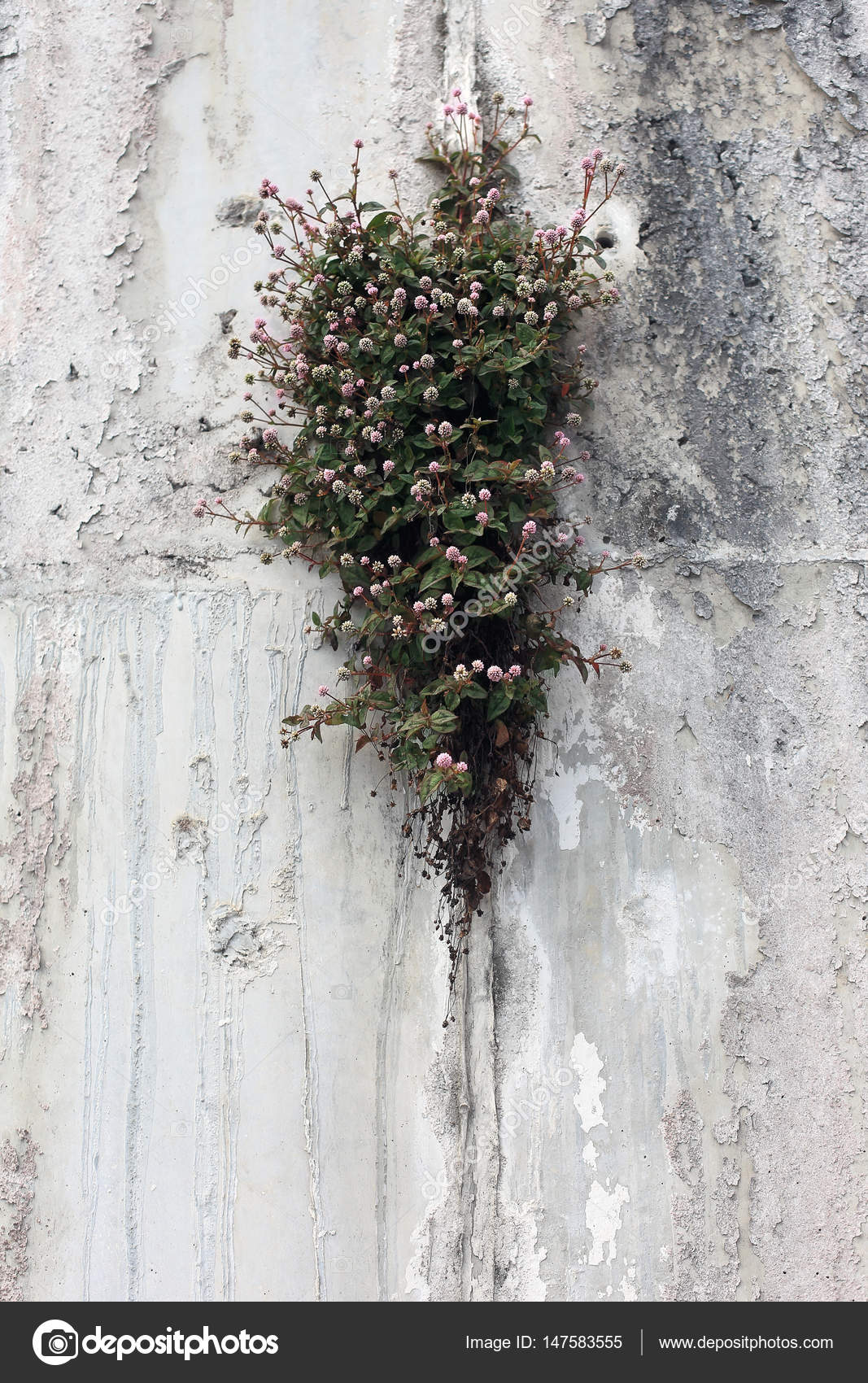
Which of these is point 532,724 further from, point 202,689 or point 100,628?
point 100,628

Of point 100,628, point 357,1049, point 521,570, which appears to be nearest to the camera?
point 521,570

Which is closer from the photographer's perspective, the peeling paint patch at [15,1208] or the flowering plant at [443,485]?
the flowering plant at [443,485]

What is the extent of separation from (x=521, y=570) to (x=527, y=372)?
1.71ft

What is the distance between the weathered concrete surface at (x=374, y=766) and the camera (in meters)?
2.29

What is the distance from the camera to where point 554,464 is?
244cm

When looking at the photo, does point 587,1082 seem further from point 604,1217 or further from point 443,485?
point 443,485

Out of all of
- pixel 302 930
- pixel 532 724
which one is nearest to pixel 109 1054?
pixel 302 930
